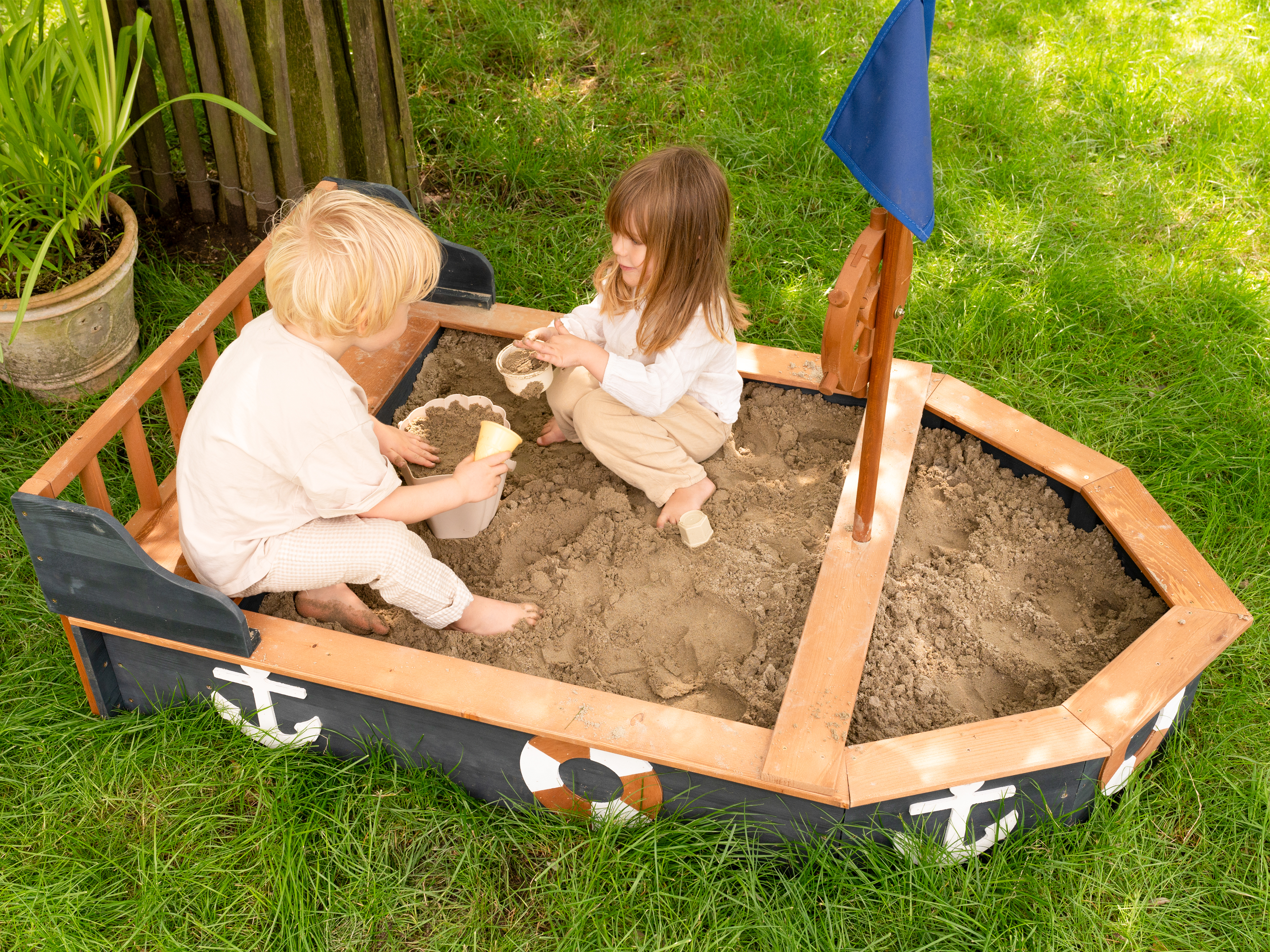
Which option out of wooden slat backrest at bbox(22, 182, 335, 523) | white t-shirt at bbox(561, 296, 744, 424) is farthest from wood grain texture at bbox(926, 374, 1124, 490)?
wooden slat backrest at bbox(22, 182, 335, 523)

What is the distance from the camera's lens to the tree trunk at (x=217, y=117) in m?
3.32

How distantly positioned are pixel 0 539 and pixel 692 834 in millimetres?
2029

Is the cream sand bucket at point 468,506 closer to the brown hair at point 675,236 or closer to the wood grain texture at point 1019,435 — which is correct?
the brown hair at point 675,236

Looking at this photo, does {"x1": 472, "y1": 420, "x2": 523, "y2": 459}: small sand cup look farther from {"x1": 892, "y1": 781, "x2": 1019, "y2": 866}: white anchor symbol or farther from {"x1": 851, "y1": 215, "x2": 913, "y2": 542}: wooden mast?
{"x1": 892, "y1": 781, "x2": 1019, "y2": 866}: white anchor symbol

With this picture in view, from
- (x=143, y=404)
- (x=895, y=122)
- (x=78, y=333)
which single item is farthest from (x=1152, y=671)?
(x=78, y=333)

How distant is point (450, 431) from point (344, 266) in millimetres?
826

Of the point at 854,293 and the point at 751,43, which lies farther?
the point at 751,43

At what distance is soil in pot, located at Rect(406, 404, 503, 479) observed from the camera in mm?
2783

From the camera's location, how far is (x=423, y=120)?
4.28 m

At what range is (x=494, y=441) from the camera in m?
2.50

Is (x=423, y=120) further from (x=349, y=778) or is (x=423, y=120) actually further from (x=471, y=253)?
(x=349, y=778)

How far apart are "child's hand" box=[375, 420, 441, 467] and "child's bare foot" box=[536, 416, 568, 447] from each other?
392 millimetres

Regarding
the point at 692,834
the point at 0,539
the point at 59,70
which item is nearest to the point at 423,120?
the point at 59,70

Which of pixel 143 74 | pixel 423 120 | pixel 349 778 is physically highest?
pixel 143 74
